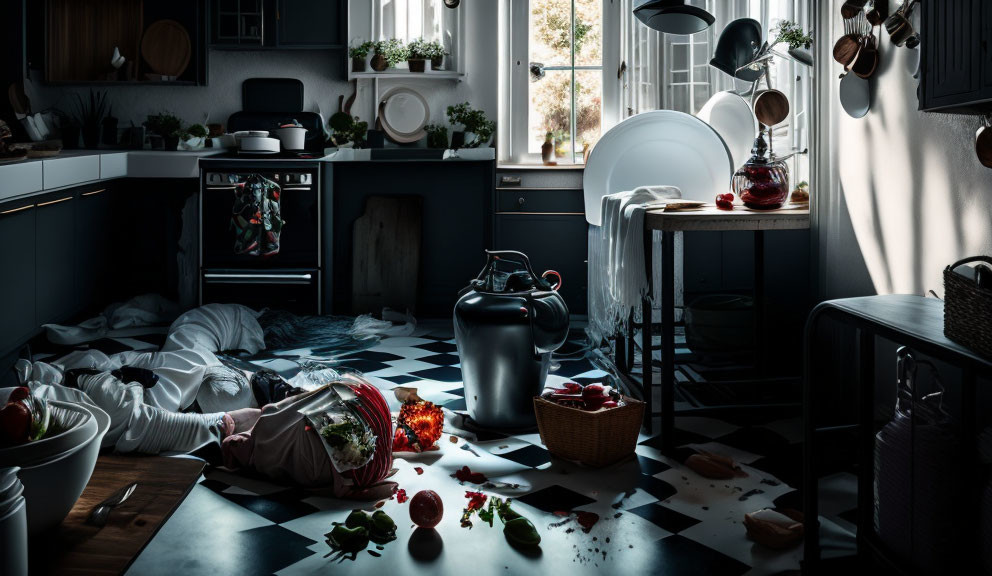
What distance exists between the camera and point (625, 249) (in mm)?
3139

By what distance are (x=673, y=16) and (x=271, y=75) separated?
345 centimetres

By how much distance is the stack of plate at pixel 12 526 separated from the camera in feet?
3.17

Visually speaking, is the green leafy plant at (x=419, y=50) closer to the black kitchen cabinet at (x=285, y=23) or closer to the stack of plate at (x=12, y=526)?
the black kitchen cabinet at (x=285, y=23)

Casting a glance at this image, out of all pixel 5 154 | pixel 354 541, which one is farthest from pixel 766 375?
pixel 5 154

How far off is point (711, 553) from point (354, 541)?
891 mm

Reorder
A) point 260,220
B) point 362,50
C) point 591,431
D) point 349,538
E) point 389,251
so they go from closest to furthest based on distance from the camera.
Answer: point 349,538 → point 591,431 → point 260,220 → point 389,251 → point 362,50

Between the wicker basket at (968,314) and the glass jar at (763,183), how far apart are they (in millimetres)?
1520

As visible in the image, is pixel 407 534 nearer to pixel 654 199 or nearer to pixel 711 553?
pixel 711 553

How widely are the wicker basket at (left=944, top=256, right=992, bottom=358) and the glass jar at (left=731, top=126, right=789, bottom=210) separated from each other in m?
1.52

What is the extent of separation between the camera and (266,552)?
221 cm

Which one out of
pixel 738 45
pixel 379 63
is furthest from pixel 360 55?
pixel 738 45

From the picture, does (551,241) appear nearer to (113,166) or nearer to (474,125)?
(474,125)

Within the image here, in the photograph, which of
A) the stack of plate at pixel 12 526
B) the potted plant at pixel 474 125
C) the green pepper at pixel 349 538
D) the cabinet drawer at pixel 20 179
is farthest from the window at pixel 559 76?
the stack of plate at pixel 12 526

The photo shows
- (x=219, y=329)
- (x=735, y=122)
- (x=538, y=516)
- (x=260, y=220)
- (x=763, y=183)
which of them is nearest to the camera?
(x=538, y=516)
